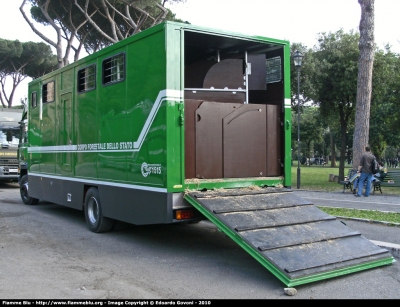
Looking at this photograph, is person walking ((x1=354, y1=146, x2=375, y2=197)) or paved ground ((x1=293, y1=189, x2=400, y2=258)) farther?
person walking ((x1=354, y1=146, x2=375, y2=197))

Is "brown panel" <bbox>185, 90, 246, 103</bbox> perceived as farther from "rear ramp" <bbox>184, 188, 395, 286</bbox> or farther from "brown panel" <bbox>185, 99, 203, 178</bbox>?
"rear ramp" <bbox>184, 188, 395, 286</bbox>

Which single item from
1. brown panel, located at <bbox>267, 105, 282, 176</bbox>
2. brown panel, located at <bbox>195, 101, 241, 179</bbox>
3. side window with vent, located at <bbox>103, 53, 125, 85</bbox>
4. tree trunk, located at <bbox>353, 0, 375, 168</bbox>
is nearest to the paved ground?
tree trunk, located at <bbox>353, 0, 375, 168</bbox>

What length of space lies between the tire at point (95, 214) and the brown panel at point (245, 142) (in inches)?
105

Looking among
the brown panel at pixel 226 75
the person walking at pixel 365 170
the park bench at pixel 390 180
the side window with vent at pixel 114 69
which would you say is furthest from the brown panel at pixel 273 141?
the park bench at pixel 390 180

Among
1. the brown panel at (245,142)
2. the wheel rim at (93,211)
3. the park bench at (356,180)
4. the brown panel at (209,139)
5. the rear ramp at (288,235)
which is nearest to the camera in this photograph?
the rear ramp at (288,235)

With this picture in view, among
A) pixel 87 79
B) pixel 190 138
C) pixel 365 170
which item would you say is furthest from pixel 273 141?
pixel 365 170

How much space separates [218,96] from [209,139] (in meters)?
1.09

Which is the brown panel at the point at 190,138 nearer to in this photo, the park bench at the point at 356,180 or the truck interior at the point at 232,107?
the truck interior at the point at 232,107

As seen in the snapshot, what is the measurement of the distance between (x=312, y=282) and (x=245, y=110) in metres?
3.32

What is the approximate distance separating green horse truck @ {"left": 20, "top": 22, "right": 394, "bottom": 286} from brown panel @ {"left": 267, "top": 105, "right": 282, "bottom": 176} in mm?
21

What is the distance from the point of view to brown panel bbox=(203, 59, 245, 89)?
8.04 meters

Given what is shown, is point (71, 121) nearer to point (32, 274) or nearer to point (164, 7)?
point (32, 274)

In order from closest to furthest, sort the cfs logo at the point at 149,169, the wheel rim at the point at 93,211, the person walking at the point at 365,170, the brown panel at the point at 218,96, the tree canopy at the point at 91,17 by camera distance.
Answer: the cfs logo at the point at 149,169 < the brown panel at the point at 218,96 < the wheel rim at the point at 93,211 < the person walking at the point at 365,170 < the tree canopy at the point at 91,17

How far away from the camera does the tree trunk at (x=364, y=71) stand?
655 inches
